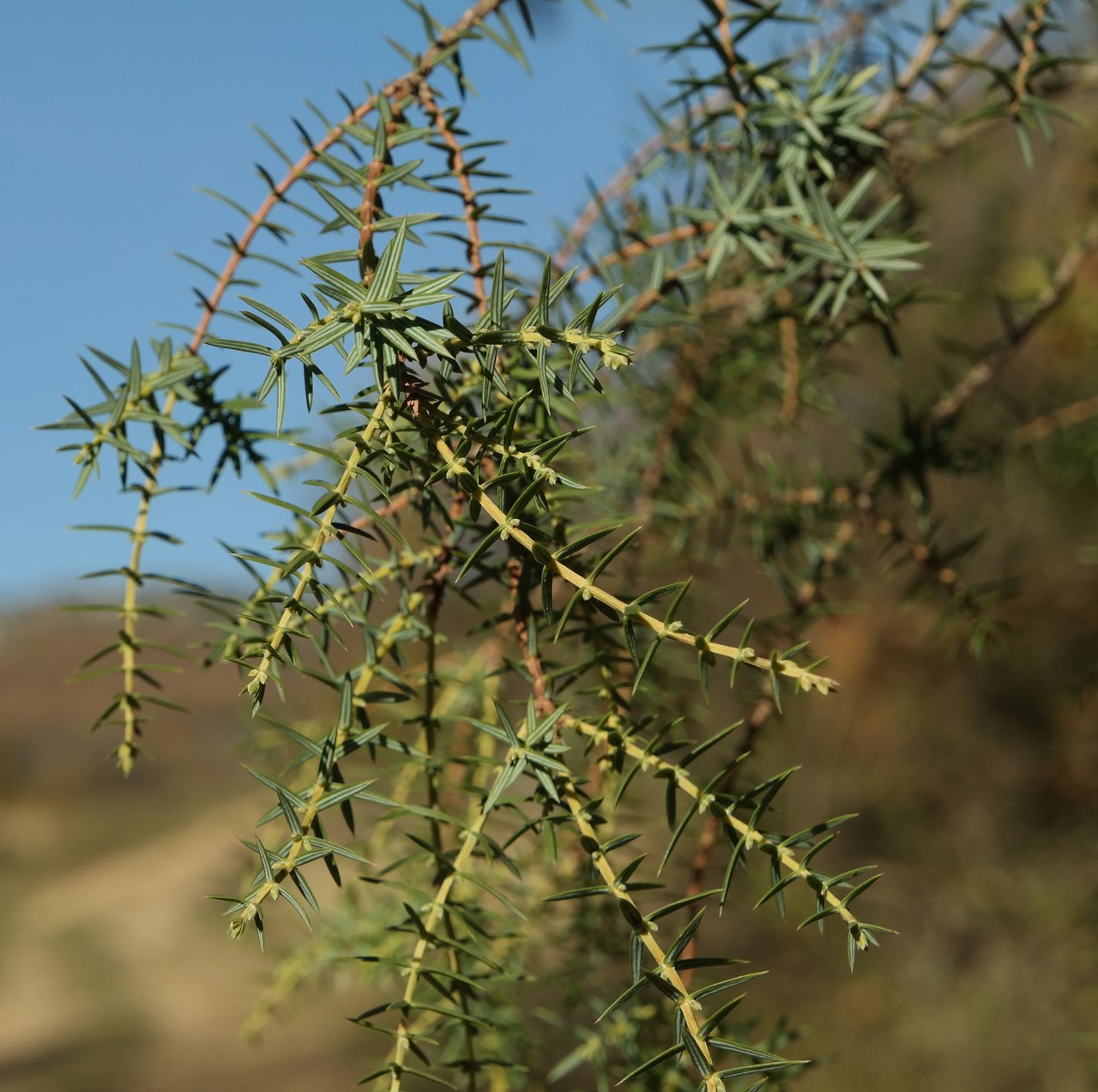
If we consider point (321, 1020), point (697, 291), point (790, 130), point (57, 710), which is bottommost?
point (790, 130)

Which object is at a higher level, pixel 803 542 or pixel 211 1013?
pixel 211 1013

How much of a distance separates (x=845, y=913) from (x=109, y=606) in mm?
189

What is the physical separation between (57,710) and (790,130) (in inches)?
106

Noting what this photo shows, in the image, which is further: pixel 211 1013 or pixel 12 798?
pixel 12 798

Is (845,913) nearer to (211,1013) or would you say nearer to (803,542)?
(803,542)

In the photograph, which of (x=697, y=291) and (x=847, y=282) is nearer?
(x=847, y=282)

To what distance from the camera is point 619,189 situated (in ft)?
1.51

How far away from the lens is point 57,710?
2.56 metres


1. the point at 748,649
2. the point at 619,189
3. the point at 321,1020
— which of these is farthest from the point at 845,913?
the point at 321,1020

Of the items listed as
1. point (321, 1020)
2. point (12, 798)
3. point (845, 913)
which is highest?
point (12, 798)

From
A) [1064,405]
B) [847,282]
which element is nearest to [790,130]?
[847,282]

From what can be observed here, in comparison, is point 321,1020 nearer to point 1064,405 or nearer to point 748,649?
point 1064,405

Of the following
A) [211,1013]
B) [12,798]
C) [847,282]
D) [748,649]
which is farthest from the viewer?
[12,798]

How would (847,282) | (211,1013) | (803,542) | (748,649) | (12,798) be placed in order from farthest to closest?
(12,798) → (211,1013) → (803,542) → (847,282) → (748,649)
